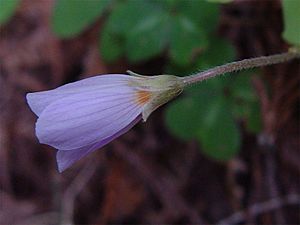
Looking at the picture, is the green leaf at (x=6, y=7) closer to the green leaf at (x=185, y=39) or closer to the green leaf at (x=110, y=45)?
the green leaf at (x=110, y=45)

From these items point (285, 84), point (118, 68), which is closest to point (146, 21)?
point (118, 68)

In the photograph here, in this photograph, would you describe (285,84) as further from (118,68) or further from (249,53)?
(118,68)

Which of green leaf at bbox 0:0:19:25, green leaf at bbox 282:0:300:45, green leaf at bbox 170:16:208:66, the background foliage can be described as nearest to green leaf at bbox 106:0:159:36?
the background foliage

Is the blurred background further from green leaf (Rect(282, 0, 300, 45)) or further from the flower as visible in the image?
the flower

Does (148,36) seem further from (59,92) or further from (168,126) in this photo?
(59,92)

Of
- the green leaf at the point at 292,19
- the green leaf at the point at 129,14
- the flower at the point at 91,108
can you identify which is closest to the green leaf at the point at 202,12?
the green leaf at the point at 129,14

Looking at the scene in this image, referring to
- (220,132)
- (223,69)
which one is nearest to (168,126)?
(220,132)
